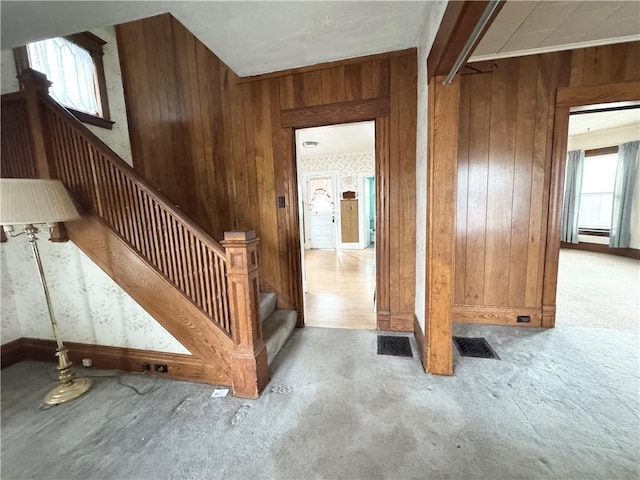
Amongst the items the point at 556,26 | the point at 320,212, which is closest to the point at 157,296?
the point at 556,26

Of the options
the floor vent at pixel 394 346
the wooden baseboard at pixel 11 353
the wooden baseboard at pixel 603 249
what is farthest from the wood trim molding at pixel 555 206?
the wooden baseboard at pixel 11 353

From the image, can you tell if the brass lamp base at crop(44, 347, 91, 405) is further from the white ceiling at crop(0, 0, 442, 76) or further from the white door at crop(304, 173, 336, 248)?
the white door at crop(304, 173, 336, 248)

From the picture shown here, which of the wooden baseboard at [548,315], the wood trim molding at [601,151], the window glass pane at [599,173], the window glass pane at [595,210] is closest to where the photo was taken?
the wooden baseboard at [548,315]

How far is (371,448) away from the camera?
134 cm

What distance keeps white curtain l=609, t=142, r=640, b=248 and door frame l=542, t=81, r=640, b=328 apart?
398cm

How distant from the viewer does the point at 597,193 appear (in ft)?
18.1

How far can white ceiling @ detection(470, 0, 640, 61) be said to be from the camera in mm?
1552

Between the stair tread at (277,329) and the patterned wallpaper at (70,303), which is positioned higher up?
the patterned wallpaper at (70,303)

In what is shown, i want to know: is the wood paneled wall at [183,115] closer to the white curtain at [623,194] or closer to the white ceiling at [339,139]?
the white ceiling at [339,139]

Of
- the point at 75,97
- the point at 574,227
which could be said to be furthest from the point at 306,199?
the point at 574,227

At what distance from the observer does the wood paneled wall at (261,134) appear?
7.79ft

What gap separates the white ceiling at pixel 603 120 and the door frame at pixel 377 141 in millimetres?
3821

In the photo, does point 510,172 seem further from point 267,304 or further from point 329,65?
point 267,304

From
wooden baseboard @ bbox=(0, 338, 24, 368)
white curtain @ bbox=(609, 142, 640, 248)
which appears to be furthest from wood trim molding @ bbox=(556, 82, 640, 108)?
wooden baseboard @ bbox=(0, 338, 24, 368)
